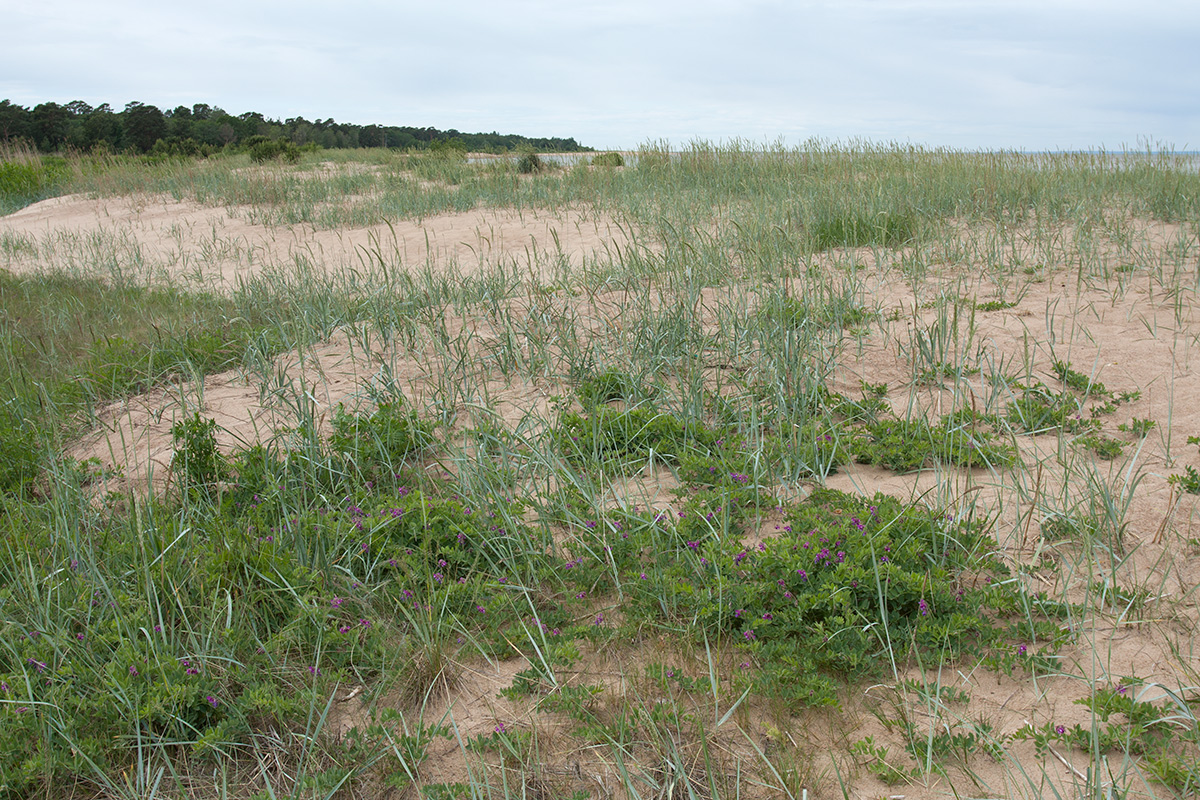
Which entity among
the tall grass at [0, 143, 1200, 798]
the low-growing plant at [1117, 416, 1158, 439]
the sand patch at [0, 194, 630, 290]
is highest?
the sand patch at [0, 194, 630, 290]

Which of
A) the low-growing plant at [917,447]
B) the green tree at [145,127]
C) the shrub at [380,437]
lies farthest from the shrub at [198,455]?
the green tree at [145,127]

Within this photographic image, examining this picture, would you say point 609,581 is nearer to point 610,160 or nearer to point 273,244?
Result: point 273,244

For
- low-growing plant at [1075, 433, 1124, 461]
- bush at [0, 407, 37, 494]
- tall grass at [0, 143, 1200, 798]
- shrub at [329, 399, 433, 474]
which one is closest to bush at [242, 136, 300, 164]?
tall grass at [0, 143, 1200, 798]

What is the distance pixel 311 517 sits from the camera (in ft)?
8.75

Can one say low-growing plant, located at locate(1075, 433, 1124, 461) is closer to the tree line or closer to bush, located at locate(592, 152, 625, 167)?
bush, located at locate(592, 152, 625, 167)

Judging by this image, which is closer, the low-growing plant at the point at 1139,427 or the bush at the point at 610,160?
the low-growing plant at the point at 1139,427

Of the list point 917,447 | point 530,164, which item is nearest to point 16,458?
point 917,447

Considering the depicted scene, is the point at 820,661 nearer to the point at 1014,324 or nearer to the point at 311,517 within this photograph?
the point at 311,517

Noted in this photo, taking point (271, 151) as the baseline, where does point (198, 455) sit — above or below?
below

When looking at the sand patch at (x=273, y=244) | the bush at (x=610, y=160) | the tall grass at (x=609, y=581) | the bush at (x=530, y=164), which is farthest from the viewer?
the bush at (x=530, y=164)

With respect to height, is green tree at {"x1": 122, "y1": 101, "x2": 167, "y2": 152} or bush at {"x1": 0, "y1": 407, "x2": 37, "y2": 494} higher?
green tree at {"x1": 122, "y1": 101, "x2": 167, "y2": 152}

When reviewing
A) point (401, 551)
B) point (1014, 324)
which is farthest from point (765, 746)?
point (1014, 324)

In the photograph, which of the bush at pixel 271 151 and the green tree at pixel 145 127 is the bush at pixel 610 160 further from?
the green tree at pixel 145 127

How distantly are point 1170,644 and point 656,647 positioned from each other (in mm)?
1356
